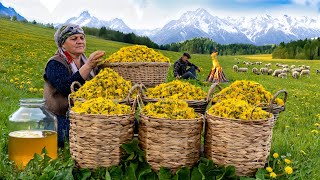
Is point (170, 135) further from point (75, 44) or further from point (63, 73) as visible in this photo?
point (75, 44)

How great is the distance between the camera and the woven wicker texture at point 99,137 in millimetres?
4793

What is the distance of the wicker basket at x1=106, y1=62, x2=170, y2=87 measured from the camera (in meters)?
6.50

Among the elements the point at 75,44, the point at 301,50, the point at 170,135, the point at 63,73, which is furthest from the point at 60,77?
the point at 301,50

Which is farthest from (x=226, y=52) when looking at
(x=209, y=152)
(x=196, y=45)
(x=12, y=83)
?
(x=209, y=152)

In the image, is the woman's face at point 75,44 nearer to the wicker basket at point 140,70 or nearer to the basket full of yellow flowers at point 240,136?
the wicker basket at point 140,70

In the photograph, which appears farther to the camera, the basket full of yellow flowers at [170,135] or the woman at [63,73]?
the woman at [63,73]

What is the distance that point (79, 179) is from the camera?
191 inches

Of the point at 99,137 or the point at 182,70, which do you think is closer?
the point at 99,137

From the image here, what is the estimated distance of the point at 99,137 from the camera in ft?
15.8

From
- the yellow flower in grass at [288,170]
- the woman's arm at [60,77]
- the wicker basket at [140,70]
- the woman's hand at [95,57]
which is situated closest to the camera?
the yellow flower in grass at [288,170]

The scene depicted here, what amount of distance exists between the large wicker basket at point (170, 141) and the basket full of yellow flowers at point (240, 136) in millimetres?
202

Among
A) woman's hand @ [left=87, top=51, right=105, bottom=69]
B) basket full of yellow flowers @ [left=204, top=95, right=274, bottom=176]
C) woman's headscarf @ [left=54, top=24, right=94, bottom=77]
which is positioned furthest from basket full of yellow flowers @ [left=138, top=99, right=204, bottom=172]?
woman's headscarf @ [left=54, top=24, right=94, bottom=77]

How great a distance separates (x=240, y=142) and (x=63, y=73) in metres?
2.83

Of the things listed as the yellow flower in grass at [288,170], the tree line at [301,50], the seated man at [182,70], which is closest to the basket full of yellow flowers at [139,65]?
the yellow flower in grass at [288,170]
